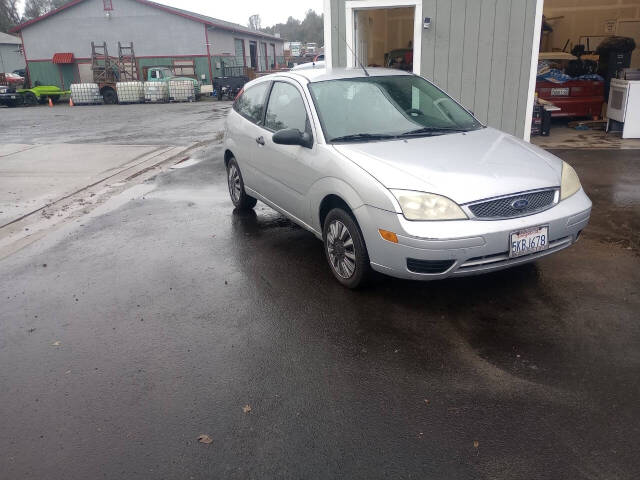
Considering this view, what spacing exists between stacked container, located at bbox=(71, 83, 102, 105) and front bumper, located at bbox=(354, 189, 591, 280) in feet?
99.1

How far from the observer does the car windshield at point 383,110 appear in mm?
4652

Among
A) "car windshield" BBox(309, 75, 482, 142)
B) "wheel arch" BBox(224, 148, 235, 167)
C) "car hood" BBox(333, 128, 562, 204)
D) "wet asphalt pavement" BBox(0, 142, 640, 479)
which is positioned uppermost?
"car windshield" BBox(309, 75, 482, 142)

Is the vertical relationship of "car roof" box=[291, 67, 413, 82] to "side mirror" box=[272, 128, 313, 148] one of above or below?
above

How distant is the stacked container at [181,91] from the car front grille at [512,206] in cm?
2817

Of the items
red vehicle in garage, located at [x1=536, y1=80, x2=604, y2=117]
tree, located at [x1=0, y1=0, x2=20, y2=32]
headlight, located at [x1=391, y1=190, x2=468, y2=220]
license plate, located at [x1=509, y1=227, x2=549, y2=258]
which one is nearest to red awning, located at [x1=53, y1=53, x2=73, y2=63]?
tree, located at [x1=0, y1=0, x2=20, y2=32]

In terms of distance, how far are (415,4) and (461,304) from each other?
6998 mm

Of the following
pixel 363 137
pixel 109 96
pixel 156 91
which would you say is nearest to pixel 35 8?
pixel 109 96

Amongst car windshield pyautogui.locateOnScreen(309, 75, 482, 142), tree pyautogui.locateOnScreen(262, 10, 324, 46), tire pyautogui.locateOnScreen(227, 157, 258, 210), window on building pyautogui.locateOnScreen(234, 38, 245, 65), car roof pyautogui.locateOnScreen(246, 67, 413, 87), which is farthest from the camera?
tree pyautogui.locateOnScreen(262, 10, 324, 46)

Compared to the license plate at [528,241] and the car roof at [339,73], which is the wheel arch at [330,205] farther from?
the car roof at [339,73]

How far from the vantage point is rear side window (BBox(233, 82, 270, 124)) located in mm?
5719

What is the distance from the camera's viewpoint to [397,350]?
11.6ft

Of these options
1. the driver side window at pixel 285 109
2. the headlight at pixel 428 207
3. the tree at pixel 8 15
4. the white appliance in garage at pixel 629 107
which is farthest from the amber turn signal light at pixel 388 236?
the tree at pixel 8 15

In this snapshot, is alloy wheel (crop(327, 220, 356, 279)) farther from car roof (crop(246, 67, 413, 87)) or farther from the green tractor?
the green tractor

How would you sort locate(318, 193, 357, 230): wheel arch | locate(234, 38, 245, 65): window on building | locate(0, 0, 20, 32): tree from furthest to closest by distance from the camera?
locate(0, 0, 20, 32): tree
locate(234, 38, 245, 65): window on building
locate(318, 193, 357, 230): wheel arch
